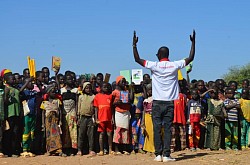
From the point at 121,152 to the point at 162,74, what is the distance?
3.24 metres

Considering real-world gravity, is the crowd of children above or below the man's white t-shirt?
below

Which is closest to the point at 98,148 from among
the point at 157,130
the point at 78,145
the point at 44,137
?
the point at 78,145

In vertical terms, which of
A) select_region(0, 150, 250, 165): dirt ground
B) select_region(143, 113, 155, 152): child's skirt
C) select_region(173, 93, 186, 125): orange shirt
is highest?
select_region(173, 93, 186, 125): orange shirt

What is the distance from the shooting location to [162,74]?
311 inches

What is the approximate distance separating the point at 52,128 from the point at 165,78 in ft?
11.1

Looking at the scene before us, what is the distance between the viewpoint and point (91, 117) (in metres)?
10.2

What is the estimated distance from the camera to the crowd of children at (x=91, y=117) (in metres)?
9.93

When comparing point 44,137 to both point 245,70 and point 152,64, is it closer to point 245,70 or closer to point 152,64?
point 152,64

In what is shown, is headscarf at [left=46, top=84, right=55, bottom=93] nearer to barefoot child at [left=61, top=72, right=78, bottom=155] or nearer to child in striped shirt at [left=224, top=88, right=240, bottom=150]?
barefoot child at [left=61, top=72, right=78, bottom=155]

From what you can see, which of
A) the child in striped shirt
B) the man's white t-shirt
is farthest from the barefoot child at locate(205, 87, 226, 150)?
the man's white t-shirt

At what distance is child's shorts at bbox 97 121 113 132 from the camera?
399 inches

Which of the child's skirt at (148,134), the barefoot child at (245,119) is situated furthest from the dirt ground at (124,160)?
the barefoot child at (245,119)

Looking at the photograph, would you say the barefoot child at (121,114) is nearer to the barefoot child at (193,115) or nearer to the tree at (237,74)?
the barefoot child at (193,115)

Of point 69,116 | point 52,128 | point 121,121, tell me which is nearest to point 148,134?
point 121,121
